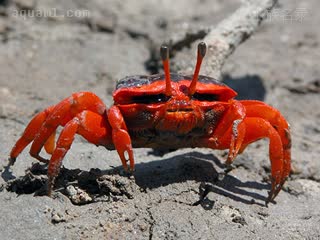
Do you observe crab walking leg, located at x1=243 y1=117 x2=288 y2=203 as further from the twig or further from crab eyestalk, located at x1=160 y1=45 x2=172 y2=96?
the twig

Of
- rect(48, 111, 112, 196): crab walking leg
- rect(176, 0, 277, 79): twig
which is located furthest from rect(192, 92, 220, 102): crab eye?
rect(176, 0, 277, 79): twig

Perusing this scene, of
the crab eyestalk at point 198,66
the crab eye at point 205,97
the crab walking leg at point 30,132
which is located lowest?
the crab walking leg at point 30,132

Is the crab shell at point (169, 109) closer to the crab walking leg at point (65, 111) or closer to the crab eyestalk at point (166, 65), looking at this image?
the crab eyestalk at point (166, 65)

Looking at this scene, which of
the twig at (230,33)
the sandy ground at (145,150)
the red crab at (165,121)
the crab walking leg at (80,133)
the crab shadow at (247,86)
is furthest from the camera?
the crab shadow at (247,86)

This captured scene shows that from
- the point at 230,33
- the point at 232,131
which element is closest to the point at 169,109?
the point at 232,131

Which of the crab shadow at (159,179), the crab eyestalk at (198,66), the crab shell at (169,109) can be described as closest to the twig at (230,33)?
the crab shadow at (159,179)

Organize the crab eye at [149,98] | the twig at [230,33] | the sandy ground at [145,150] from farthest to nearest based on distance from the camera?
the twig at [230,33] < the crab eye at [149,98] < the sandy ground at [145,150]
